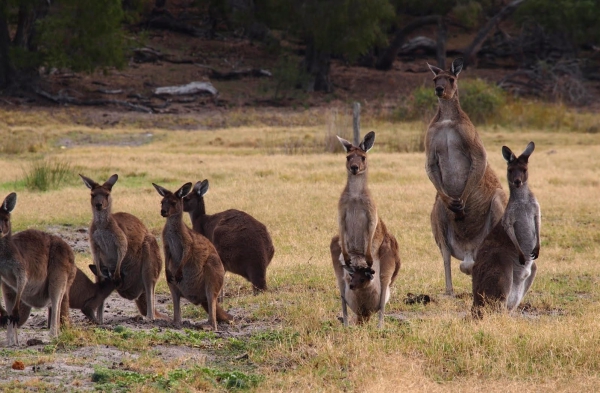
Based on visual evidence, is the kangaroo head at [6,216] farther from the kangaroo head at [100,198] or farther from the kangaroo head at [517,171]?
the kangaroo head at [517,171]

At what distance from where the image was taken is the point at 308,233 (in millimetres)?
12609

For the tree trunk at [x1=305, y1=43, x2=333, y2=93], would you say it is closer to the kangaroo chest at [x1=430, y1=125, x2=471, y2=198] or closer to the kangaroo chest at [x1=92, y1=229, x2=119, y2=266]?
the kangaroo chest at [x1=430, y1=125, x2=471, y2=198]

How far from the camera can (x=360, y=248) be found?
291 inches

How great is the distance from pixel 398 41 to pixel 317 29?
7459mm

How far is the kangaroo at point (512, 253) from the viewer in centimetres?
732

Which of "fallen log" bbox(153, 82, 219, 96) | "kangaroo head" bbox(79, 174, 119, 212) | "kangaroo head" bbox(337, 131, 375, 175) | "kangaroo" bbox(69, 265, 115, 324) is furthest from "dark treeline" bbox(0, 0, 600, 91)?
"kangaroo head" bbox(337, 131, 375, 175)

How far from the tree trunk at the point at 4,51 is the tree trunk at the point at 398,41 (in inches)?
666

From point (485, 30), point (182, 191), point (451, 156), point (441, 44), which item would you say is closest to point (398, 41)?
point (441, 44)

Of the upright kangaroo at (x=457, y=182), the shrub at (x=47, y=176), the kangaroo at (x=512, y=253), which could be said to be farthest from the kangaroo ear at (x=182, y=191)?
the shrub at (x=47, y=176)

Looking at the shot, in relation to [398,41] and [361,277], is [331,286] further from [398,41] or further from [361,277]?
[398,41]

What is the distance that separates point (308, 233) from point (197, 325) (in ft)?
16.2

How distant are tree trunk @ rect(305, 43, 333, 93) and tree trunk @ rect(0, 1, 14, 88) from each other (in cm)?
1204

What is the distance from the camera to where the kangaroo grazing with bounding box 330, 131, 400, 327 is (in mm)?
7273

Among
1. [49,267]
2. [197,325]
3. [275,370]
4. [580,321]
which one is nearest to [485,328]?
[580,321]
